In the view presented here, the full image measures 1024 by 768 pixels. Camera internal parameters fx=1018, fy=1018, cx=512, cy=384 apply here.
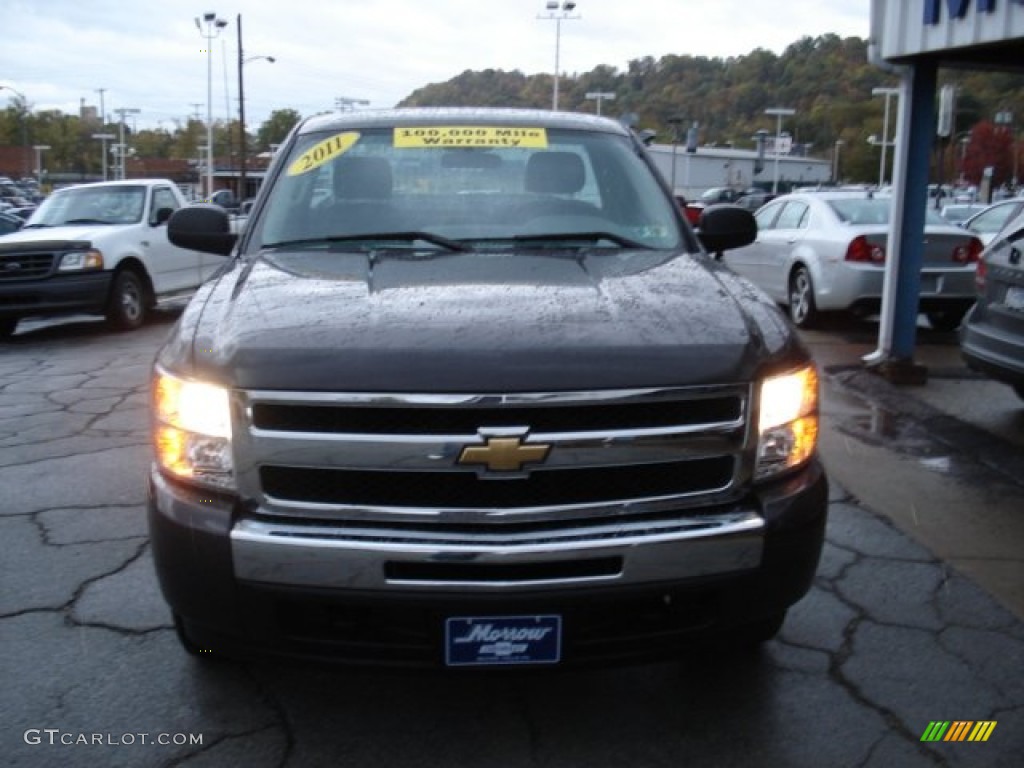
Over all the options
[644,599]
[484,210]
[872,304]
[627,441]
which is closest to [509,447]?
[627,441]

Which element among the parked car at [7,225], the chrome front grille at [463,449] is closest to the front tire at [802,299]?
the chrome front grille at [463,449]

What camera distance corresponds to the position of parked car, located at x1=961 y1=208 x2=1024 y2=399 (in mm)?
6215

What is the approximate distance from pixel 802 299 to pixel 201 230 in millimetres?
8308

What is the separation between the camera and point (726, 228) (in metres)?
4.29

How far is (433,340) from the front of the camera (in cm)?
258

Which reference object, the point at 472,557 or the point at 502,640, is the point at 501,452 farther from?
the point at 502,640

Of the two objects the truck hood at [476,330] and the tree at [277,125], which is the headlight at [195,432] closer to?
the truck hood at [476,330]

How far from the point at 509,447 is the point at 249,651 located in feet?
2.91

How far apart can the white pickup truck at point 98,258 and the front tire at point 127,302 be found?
11 mm

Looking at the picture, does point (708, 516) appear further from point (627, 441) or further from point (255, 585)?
point (255, 585)

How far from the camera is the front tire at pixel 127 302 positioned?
37.3ft

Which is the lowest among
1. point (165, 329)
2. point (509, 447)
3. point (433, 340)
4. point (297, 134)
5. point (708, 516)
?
point (165, 329)

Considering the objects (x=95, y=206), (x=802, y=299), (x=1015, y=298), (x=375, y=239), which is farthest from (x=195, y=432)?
(x=95, y=206)

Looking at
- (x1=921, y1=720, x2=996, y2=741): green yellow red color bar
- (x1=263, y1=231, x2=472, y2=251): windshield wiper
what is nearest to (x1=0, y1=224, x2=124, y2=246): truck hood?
(x1=263, y1=231, x2=472, y2=251): windshield wiper
